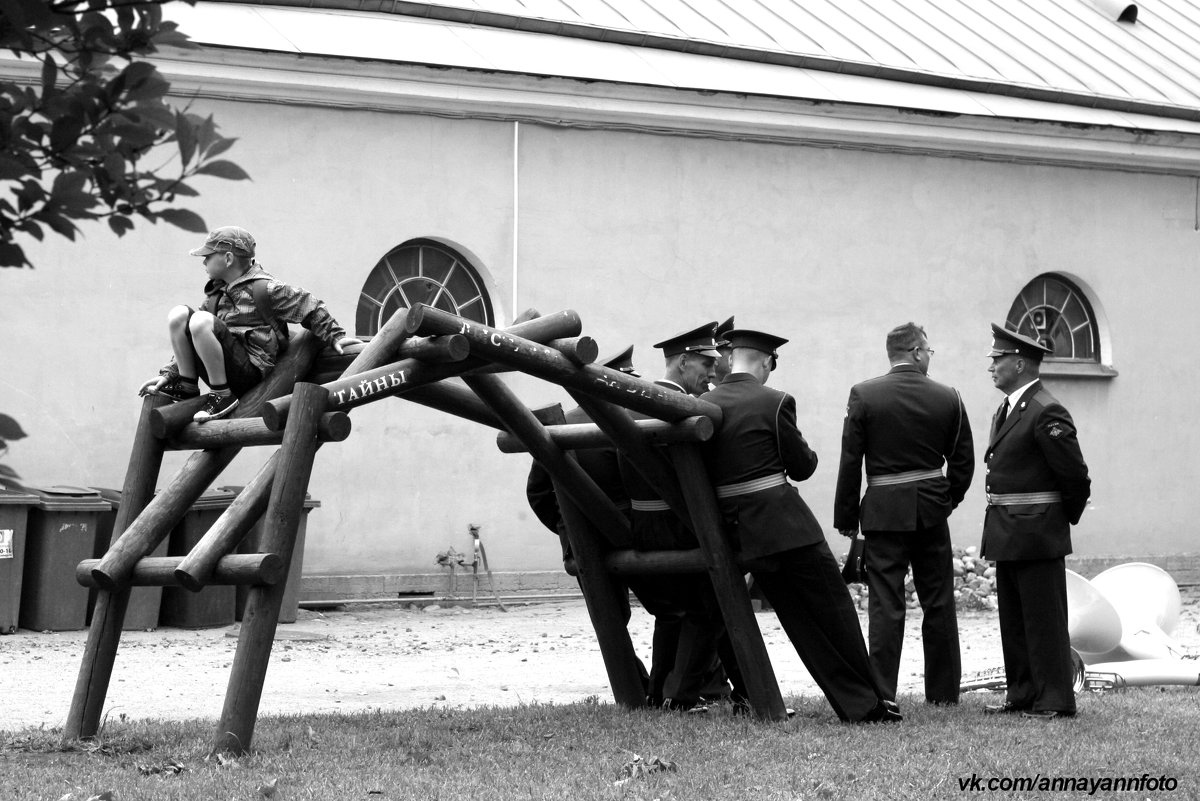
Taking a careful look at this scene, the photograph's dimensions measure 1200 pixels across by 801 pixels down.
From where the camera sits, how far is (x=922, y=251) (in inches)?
634

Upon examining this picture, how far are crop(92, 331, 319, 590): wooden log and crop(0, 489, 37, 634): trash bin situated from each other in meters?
4.65

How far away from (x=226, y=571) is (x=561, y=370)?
1.64 metres

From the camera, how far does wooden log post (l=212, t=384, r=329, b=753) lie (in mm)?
5992

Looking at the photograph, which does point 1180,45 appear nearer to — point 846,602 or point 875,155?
point 875,155

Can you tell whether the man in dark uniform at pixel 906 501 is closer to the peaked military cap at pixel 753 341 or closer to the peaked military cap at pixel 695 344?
the peaked military cap at pixel 753 341

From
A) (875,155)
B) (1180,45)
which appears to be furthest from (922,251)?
(1180,45)

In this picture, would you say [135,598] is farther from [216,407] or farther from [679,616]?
[679,616]

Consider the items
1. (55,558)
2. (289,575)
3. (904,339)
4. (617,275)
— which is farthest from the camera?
(617,275)

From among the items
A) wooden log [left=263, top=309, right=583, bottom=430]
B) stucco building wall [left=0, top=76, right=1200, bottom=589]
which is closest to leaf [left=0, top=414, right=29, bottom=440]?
wooden log [left=263, top=309, right=583, bottom=430]

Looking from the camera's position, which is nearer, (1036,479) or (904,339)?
(1036,479)

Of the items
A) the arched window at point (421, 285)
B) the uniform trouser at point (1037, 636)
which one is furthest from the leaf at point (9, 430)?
the arched window at point (421, 285)

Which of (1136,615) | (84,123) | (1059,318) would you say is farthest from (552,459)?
(1059,318)

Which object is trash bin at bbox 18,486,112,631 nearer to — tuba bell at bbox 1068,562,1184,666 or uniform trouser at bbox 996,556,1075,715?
uniform trouser at bbox 996,556,1075,715

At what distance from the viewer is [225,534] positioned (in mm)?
6184
